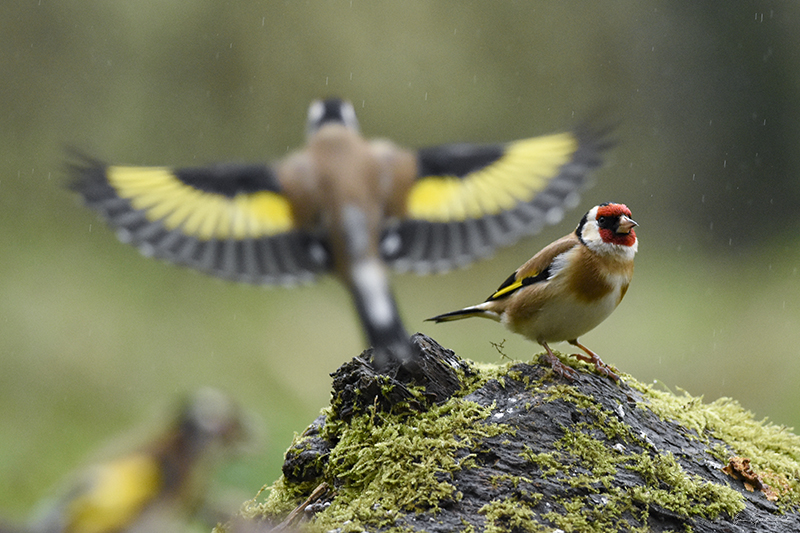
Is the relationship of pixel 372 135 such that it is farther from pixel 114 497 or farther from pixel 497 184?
pixel 114 497

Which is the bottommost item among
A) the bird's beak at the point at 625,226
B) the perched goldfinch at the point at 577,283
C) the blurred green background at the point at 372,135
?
the perched goldfinch at the point at 577,283

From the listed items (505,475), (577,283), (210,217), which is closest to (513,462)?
(505,475)

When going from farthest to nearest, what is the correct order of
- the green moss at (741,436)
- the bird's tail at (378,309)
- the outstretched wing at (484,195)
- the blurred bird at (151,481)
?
the outstretched wing at (484,195) → the green moss at (741,436) → the bird's tail at (378,309) → the blurred bird at (151,481)

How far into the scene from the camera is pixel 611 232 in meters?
3.18

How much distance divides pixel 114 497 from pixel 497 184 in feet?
6.69

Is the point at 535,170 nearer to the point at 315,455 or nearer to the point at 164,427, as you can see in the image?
the point at 315,455

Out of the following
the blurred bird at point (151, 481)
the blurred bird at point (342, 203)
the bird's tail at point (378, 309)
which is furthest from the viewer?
the blurred bird at point (342, 203)

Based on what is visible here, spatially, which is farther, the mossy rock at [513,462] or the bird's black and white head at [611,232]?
the bird's black and white head at [611,232]

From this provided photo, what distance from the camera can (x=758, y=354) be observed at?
9078mm

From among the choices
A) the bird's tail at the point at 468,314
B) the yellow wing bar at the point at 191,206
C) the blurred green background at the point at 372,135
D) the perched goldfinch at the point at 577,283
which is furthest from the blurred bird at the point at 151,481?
the blurred green background at the point at 372,135

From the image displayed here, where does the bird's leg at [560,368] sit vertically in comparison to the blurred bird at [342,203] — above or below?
below

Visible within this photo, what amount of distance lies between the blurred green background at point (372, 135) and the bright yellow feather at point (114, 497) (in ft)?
19.3

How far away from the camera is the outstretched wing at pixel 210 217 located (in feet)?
9.59

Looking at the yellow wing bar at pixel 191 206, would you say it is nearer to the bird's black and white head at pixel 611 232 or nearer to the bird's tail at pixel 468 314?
the bird's tail at pixel 468 314
